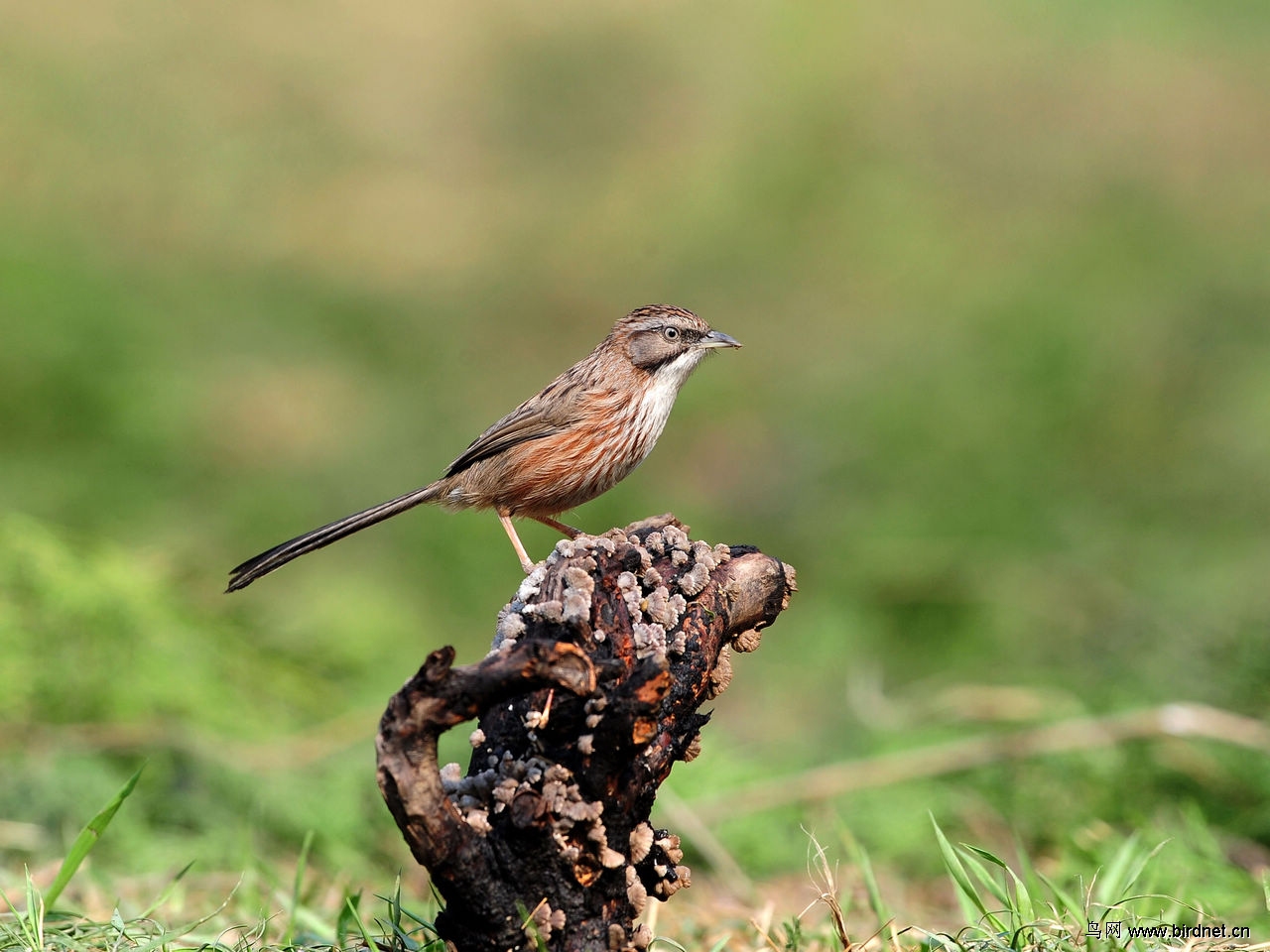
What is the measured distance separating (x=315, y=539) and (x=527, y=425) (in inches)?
39.5

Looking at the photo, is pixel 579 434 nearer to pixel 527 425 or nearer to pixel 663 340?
pixel 527 425

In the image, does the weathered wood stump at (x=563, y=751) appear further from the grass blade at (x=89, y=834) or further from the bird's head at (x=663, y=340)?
the bird's head at (x=663, y=340)

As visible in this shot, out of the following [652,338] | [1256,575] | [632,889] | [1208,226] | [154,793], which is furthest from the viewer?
[1208,226]

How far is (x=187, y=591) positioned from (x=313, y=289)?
29.6 ft

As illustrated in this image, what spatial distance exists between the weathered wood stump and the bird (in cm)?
154

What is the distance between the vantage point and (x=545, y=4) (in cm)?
1859

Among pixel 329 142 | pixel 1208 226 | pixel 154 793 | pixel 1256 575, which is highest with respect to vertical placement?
pixel 329 142

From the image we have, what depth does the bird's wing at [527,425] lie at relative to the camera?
500cm

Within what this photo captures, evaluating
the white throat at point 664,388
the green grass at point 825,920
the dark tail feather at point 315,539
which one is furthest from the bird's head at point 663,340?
the green grass at point 825,920

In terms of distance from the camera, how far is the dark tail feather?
165 inches

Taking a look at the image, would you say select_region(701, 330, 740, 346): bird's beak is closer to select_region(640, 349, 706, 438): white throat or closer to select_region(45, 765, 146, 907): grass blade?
select_region(640, 349, 706, 438): white throat

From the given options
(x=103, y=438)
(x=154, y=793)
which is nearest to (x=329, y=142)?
(x=103, y=438)

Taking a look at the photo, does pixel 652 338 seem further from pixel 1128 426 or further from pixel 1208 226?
pixel 1208 226

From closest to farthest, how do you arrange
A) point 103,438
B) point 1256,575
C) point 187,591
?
point 187,591 < point 1256,575 < point 103,438
